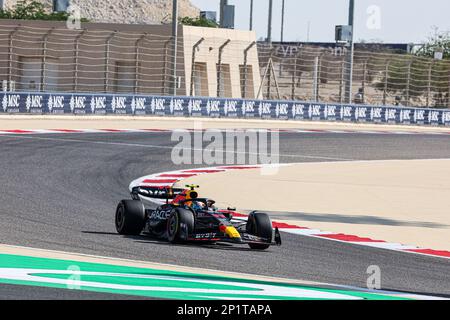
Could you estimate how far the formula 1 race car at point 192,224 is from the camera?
11961 mm

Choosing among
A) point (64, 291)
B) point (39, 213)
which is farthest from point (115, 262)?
point (39, 213)

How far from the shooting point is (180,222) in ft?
39.1

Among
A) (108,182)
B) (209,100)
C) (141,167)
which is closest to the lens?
(108,182)

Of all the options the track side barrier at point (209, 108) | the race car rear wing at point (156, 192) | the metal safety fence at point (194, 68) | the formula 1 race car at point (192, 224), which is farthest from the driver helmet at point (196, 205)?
the metal safety fence at point (194, 68)

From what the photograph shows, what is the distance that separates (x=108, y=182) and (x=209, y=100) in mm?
18183

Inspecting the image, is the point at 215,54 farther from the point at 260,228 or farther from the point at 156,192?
the point at 260,228

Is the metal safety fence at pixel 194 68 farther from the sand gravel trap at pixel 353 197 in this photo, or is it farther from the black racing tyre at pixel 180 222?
the black racing tyre at pixel 180 222

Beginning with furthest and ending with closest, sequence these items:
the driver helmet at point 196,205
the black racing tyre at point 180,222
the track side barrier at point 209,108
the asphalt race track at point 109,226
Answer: the track side barrier at point 209,108
the driver helmet at point 196,205
the black racing tyre at point 180,222
the asphalt race track at point 109,226

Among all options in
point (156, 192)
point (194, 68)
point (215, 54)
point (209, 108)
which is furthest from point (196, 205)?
point (215, 54)

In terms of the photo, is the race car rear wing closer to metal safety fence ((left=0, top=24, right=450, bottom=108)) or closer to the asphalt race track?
the asphalt race track

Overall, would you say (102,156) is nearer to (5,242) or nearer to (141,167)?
(141,167)

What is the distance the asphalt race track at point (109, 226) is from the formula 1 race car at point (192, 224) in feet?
0.45

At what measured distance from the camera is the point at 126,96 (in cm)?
3444

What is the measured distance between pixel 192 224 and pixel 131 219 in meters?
0.94
